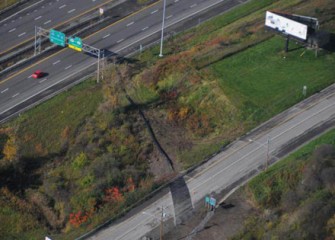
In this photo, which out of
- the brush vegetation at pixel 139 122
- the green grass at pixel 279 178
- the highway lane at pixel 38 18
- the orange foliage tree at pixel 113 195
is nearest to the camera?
the green grass at pixel 279 178

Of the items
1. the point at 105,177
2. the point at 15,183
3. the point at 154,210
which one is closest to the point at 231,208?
the point at 154,210

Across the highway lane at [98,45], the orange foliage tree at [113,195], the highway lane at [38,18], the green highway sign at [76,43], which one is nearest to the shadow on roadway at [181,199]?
the orange foliage tree at [113,195]

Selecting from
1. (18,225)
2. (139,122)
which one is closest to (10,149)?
(18,225)

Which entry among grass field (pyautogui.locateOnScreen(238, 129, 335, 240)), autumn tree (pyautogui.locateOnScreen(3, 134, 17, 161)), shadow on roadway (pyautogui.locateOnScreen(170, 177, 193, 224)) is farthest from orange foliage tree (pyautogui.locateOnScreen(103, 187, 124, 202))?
autumn tree (pyautogui.locateOnScreen(3, 134, 17, 161))

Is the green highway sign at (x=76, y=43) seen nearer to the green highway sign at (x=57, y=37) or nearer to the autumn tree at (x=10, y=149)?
the green highway sign at (x=57, y=37)

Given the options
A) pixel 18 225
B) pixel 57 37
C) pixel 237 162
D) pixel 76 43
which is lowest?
pixel 237 162

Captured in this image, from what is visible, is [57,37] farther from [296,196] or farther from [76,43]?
[296,196]
